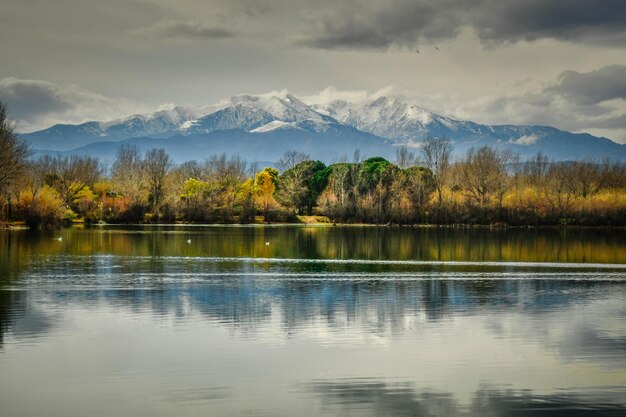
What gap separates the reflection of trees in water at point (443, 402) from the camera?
547 inches

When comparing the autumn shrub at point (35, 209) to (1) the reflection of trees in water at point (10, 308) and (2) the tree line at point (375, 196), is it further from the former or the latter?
(1) the reflection of trees in water at point (10, 308)

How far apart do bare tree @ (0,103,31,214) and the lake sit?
131ft

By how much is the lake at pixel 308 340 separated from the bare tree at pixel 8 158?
131ft

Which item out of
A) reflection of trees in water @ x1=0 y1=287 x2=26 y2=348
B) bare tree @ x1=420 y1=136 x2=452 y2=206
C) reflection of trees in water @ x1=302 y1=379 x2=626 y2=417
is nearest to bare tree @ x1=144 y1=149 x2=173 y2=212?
bare tree @ x1=420 y1=136 x2=452 y2=206

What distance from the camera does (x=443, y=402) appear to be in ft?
47.7

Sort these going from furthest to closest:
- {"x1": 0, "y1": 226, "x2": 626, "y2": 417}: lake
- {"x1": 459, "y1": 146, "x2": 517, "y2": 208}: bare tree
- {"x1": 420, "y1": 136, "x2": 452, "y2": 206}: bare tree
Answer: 1. {"x1": 420, "y1": 136, "x2": 452, "y2": 206}: bare tree
2. {"x1": 459, "y1": 146, "x2": 517, "y2": 208}: bare tree
3. {"x1": 0, "y1": 226, "x2": 626, "y2": 417}: lake

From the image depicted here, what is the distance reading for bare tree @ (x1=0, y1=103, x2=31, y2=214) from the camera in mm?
74188

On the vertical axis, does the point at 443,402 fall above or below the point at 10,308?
below

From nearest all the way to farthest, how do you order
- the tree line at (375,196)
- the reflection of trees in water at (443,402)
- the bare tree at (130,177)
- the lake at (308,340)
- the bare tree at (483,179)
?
1. the reflection of trees in water at (443,402)
2. the lake at (308,340)
3. the tree line at (375,196)
4. the bare tree at (483,179)
5. the bare tree at (130,177)

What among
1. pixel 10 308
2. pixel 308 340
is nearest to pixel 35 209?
pixel 10 308

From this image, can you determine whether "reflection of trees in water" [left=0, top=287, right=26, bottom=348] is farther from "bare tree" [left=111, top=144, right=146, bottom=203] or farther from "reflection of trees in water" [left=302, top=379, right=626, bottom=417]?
"bare tree" [left=111, top=144, right=146, bottom=203]

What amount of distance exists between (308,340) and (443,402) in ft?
20.1

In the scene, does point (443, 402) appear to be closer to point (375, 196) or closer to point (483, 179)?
point (375, 196)

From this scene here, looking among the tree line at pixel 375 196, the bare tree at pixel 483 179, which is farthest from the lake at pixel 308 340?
the bare tree at pixel 483 179
